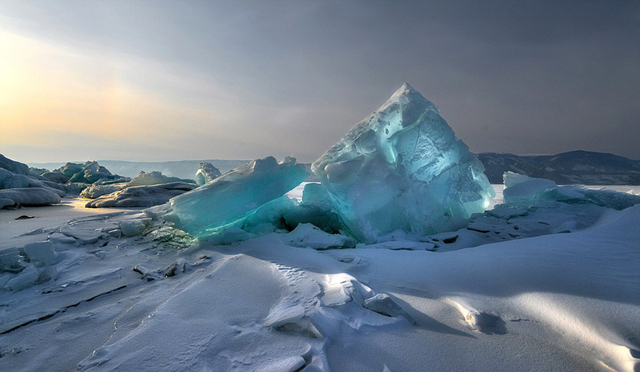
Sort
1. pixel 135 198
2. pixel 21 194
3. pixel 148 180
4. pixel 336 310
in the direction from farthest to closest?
pixel 148 180 → pixel 135 198 → pixel 21 194 → pixel 336 310

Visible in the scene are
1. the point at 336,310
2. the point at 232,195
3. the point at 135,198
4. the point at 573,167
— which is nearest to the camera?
the point at 336,310

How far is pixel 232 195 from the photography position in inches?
141

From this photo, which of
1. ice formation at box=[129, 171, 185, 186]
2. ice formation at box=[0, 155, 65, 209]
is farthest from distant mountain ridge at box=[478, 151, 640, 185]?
ice formation at box=[0, 155, 65, 209]

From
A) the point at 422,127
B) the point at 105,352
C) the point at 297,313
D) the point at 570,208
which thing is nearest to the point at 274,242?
the point at 297,313

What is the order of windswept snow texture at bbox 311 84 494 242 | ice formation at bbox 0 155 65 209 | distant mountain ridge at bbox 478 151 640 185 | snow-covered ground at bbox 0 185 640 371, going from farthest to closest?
distant mountain ridge at bbox 478 151 640 185 → ice formation at bbox 0 155 65 209 → windswept snow texture at bbox 311 84 494 242 → snow-covered ground at bbox 0 185 640 371

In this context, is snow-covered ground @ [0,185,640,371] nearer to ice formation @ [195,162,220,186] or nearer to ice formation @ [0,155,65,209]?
ice formation @ [0,155,65,209]

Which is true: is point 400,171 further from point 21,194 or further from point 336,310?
point 21,194

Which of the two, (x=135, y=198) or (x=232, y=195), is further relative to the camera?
(x=135, y=198)

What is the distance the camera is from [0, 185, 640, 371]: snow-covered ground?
125cm

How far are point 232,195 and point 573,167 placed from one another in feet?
132

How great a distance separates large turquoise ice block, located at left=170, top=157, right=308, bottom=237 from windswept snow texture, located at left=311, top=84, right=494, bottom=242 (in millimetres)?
797

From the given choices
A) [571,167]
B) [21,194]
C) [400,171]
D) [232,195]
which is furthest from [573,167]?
[21,194]

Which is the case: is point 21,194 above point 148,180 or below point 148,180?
below

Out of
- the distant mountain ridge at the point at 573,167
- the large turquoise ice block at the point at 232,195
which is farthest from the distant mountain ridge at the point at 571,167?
the large turquoise ice block at the point at 232,195
